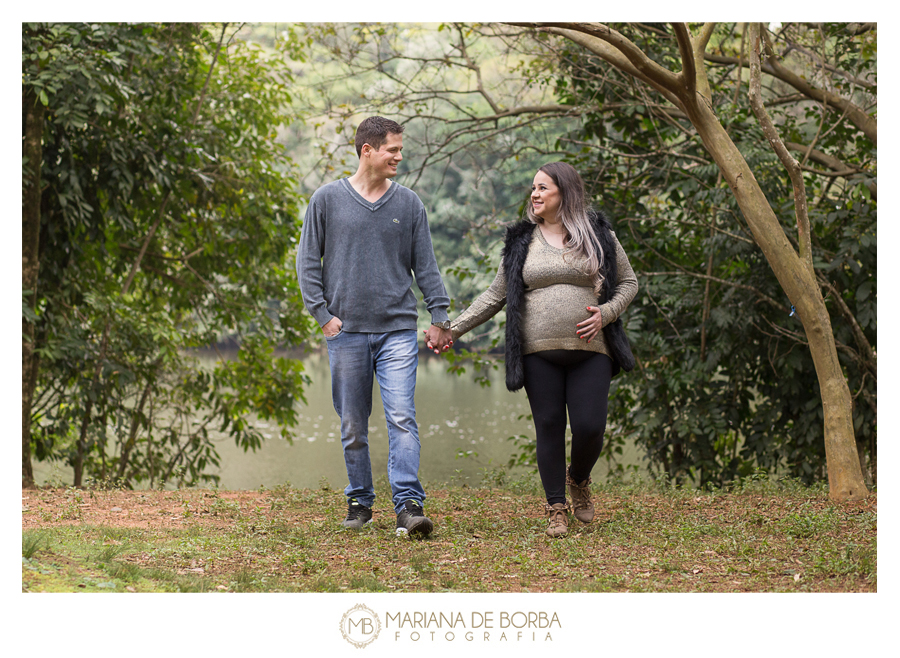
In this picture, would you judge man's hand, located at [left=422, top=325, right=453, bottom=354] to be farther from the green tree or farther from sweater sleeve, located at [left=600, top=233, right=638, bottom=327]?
the green tree

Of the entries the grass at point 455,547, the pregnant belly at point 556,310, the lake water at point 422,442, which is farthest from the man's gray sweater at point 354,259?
the lake water at point 422,442

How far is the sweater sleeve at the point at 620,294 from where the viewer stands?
384cm

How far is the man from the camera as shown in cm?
385

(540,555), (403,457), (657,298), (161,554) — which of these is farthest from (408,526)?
(657,298)

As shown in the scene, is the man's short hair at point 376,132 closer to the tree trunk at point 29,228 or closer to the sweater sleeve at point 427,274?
the sweater sleeve at point 427,274

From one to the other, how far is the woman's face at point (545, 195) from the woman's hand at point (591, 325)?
532 mm

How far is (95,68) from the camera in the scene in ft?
Answer: 19.7

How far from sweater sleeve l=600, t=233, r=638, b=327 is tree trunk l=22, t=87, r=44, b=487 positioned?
4343 millimetres

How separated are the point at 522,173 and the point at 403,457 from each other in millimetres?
20661

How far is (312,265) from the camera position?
387 centimetres

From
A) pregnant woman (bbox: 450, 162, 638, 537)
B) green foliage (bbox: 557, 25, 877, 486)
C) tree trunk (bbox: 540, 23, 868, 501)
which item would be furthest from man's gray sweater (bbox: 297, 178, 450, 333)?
green foliage (bbox: 557, 25, 877, 486)

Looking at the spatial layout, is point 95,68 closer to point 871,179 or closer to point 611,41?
point 611,41
